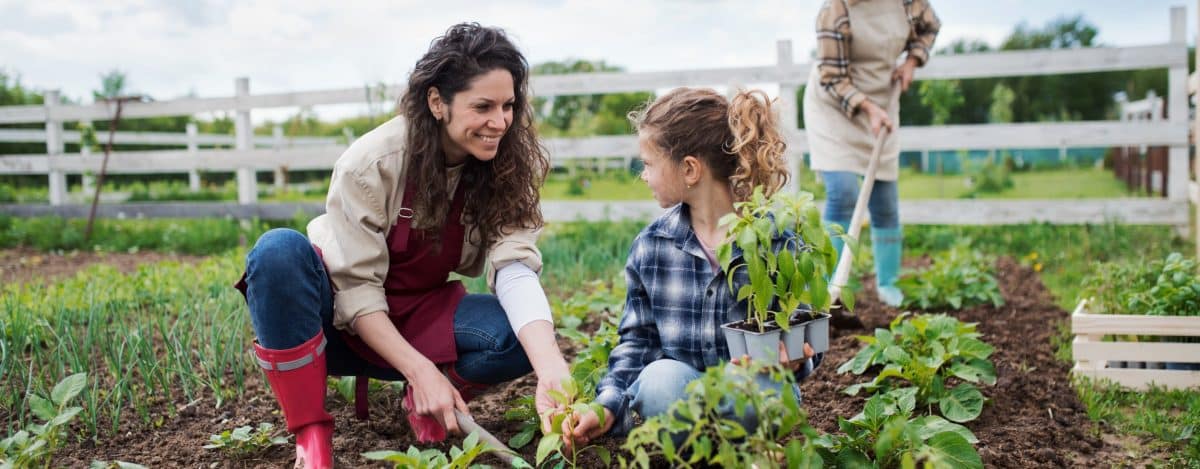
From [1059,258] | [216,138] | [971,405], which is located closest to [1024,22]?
[216,138]

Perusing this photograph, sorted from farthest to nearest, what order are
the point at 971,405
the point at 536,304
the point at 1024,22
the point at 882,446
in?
the point at 1024,22 → the point at 971,405 → the point at 536,304 → the point at 882,446

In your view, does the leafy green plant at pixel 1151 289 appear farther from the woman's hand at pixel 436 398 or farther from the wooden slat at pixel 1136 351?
the woman's hand at pixel 436 398

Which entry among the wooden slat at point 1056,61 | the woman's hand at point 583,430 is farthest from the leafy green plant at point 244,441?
the wooden slat at point 1056,61

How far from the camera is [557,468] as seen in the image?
67.1 inches

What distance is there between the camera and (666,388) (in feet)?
5.57

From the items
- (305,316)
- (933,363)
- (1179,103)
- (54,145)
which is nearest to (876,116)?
(933,363)

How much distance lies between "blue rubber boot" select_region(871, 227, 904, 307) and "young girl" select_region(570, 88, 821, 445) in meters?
1.86

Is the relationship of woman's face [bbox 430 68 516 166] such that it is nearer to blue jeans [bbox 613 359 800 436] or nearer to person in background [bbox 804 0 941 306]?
blue jeans [bbox 613 359 800 436]

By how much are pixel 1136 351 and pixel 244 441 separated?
93.6 inches

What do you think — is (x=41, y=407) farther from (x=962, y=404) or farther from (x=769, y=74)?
(x=769, y=74)

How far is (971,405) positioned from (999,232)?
408 centimetres

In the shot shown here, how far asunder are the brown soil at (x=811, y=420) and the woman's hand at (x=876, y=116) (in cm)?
82

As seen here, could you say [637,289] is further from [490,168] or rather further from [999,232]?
[999,232]

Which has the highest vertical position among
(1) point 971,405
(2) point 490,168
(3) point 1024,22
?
(3) point 1024,22
